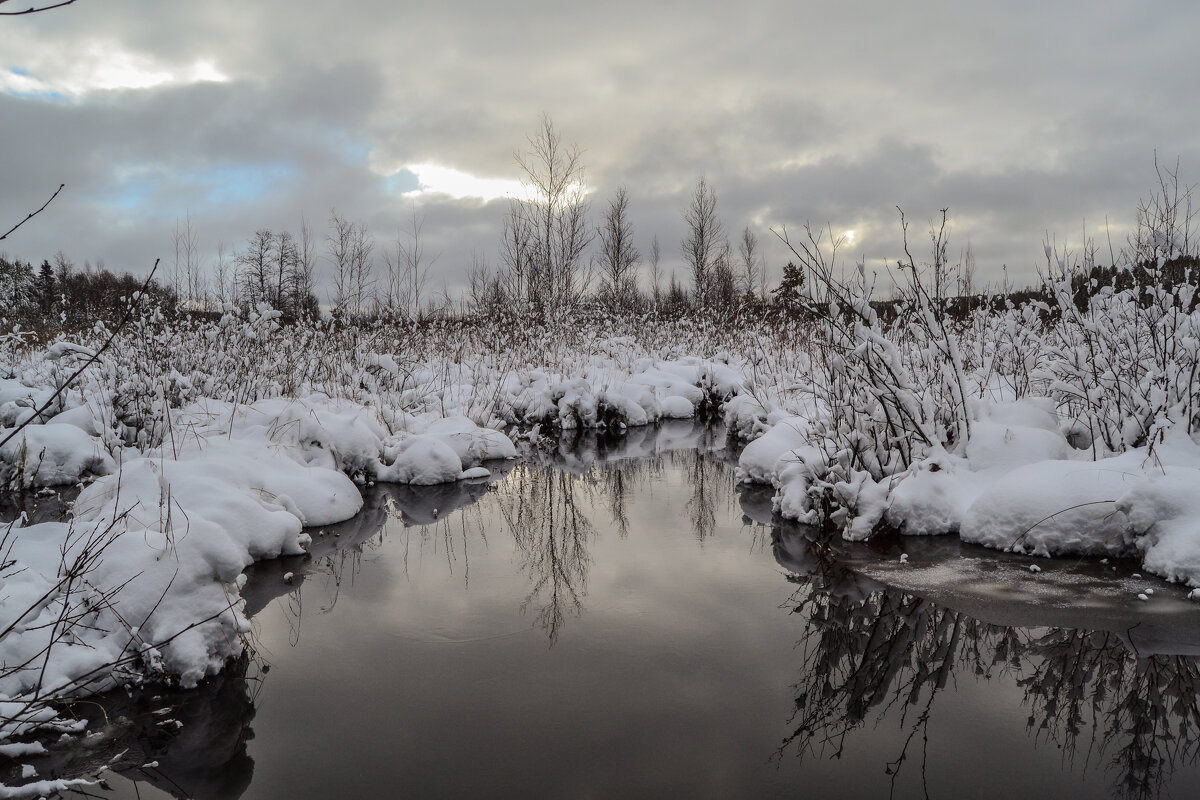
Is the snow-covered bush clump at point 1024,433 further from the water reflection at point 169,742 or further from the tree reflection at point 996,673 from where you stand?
the water reflection at point 169,742

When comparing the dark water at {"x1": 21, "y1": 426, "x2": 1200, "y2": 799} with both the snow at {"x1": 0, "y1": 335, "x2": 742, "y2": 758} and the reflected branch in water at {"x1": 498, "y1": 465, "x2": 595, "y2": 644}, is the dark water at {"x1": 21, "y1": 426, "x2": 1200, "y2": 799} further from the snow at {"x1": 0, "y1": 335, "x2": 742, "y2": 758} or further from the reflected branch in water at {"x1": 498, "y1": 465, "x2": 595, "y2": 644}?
the snow at {"x1": 0, "y1": 335, "x2": 742, "y2": 758}

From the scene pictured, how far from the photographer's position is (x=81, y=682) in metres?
3.66

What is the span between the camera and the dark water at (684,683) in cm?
311

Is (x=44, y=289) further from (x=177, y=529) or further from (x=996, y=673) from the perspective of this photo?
(x=996, y=673)

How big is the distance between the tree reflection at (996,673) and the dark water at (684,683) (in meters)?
0.01

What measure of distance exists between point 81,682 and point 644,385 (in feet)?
38.8

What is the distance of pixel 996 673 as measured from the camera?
3947 mm

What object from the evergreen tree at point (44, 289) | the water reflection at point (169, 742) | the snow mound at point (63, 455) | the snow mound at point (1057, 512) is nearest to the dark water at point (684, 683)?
the water reflection at point (169, 742)

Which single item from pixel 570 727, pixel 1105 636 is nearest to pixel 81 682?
pixel 570 727

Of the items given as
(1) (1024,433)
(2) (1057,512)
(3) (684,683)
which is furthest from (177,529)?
(1) (1024,433)

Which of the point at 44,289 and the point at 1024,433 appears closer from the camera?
the point at 1024,433

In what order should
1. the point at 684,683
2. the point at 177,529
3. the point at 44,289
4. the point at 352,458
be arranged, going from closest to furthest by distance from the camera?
the point at 684,683 → the point at 177,529 → the point at 352,458 → the point at 44,289

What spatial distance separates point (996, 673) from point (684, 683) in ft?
5.65

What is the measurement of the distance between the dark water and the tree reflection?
0.01 metres
